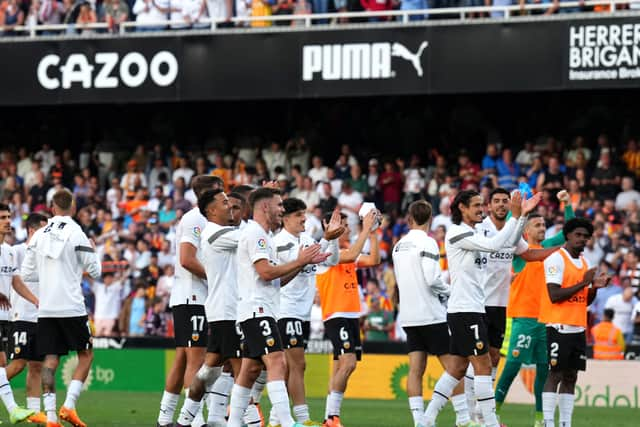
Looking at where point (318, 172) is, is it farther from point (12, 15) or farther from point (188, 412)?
point (188, 412)

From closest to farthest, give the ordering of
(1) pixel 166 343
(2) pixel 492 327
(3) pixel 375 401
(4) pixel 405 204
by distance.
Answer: (2) pixel 492 327 → (3) pixel 375 401 → (1) pixel 166 343 → (4) pixel 405 204

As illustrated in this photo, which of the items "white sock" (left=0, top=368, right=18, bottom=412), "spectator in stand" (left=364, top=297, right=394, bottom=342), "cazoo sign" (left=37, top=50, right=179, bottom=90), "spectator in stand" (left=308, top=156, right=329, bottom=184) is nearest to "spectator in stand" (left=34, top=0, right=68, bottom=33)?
"cazoo sign" (left=37, top=50, right=179, bottom=90)

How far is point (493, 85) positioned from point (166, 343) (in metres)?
7.69

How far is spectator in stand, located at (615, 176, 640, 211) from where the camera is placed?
25047mm

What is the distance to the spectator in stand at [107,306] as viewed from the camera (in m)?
26.1

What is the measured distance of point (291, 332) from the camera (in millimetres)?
15133

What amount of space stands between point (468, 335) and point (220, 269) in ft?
8.48

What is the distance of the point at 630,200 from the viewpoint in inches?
989

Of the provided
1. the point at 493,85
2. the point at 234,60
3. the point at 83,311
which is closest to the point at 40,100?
the point at 234,60

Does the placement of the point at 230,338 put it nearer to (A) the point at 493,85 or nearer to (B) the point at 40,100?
(A) the point at 493,85

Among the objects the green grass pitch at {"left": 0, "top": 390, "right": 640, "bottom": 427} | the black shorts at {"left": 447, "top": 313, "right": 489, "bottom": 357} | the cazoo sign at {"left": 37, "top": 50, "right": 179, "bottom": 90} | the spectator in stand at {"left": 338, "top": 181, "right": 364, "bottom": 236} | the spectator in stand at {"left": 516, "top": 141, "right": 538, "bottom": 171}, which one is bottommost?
the green grass pitch at {"left": 0, "top": 390, "right": 640, "bottom": 427}

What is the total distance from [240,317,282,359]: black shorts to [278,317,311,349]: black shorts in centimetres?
237

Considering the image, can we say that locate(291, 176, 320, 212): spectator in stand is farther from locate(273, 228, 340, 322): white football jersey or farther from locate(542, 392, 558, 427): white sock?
locate(542, 392, 558, 427): white sock

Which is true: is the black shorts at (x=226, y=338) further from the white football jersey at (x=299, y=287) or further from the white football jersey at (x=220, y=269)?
the white football jersey at (x=299, y=287)
